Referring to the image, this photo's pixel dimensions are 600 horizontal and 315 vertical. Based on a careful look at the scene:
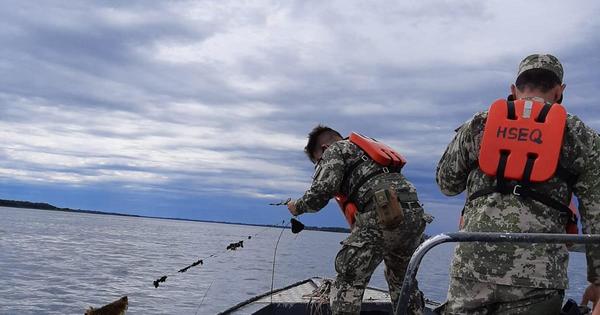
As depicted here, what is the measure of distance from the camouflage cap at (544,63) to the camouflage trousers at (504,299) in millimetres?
1299

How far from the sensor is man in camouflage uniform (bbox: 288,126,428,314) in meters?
5.57

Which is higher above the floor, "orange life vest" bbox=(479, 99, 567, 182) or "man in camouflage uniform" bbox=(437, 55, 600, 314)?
"orange life vest" bbox=(479, 99, 567, 182)

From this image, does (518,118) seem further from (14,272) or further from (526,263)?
(14,272)

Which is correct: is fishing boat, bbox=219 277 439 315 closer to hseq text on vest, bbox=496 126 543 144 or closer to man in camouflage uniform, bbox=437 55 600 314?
man in camouflage uniform, bbox=437 55 600 314

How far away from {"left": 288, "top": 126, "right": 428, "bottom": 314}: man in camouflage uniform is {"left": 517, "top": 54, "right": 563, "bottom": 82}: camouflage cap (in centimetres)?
248

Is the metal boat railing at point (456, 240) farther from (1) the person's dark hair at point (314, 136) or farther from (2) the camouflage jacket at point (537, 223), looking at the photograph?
(1) the person's dark hair at point (314, 136)

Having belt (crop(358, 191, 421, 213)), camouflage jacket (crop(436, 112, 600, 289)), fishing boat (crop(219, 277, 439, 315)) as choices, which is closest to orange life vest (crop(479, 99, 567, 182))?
camouflage jacket (crop(436, 112, 600, 289))

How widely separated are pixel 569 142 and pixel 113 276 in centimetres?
2770

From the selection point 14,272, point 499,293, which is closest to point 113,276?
point 14,272

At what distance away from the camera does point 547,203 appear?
323cm

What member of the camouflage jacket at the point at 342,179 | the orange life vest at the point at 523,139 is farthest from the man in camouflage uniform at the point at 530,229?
the camouflage jacket at the point at 342,179

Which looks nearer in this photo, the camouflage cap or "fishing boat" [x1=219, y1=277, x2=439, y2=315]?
the camouflage cap

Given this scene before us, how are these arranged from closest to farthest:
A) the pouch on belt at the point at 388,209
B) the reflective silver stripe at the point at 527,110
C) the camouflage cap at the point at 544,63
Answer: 1. the reflective silver stripe at the point at 527,110
2. the camouflage cap at the point at 544,63
3. the pouch on belt at the point at 388,209

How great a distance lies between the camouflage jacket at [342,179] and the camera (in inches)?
226
